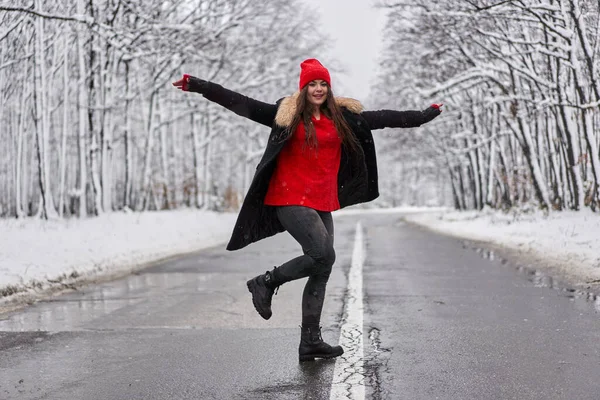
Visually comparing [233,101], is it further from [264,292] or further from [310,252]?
[264,292]

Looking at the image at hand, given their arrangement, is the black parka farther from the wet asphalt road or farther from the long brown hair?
the wet asphalt road

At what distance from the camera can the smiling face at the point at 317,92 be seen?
178 inches

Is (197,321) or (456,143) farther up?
(456,143)

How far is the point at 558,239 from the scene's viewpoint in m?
13.5

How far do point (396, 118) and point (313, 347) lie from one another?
1707mm

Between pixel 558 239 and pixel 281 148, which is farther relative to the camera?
pixel 558 239

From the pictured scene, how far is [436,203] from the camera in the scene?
101 meters

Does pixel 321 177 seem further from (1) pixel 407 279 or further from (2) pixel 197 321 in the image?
(1) pixel 407 279

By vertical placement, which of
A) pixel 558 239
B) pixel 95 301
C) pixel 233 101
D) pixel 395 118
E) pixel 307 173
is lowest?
pixel 95 301

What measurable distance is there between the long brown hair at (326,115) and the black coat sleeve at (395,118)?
0.25 metres

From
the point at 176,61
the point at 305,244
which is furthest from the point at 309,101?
the point at 176,61

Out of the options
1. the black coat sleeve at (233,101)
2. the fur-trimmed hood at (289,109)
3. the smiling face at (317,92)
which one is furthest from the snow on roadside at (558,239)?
the black coat sleeve at (233,101)

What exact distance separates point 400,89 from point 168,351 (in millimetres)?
26056

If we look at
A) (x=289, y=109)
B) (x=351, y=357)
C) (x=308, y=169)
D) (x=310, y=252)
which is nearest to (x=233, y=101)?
(x=289, y=109)
